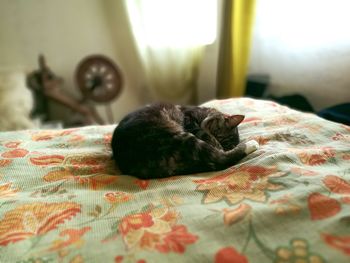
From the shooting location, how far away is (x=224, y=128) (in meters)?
1.04

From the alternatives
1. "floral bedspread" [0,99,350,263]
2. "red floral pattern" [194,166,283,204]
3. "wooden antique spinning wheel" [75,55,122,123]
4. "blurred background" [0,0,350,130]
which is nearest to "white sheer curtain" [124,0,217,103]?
"blurred background" [0,0,350,130]

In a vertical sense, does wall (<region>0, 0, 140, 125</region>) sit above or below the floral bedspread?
above

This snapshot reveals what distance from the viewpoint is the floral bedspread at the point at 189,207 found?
50cm

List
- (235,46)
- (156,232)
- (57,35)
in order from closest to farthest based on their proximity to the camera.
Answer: (156,232) → (235,46) → (57,35)

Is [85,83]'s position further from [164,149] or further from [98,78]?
[164,149]

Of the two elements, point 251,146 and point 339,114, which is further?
point 339,114

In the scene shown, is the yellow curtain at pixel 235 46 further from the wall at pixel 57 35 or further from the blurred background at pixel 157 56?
the wall at pixel 57 35

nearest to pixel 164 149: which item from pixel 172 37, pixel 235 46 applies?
pixel 235 46

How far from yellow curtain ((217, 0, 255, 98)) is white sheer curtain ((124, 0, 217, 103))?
15 centimetres

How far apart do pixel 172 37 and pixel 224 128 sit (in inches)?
43.9

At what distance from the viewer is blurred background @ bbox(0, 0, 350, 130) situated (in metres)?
1.67

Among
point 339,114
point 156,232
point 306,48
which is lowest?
point 339,114

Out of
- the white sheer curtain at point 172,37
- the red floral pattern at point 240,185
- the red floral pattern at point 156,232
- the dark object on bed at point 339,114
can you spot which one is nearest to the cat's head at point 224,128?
the red floral pattern at point 240,185

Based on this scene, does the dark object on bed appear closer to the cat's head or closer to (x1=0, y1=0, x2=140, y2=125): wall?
the cat's head
